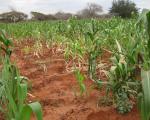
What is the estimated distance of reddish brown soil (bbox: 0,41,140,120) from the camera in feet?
8.70

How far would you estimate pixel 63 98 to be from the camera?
3137mm

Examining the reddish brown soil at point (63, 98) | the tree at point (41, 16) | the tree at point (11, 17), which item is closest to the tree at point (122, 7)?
the tree at point (41, 16)

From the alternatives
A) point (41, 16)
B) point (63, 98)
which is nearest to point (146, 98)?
point (63, 98)

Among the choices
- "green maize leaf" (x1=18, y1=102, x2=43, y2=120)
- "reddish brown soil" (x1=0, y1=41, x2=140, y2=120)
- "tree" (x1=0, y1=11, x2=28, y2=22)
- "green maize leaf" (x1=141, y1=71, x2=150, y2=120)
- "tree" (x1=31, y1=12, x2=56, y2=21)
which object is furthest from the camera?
"tree" (x1=0, y1=11, x2=28, y2=22)

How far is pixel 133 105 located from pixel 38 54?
3.46 m

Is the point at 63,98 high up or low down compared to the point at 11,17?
up

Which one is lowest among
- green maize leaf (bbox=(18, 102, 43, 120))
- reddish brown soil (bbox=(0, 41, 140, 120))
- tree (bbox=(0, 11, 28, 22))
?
tree (bbox=(0, 11, 28, 22))

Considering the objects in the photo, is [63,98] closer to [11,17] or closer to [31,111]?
[31,111]

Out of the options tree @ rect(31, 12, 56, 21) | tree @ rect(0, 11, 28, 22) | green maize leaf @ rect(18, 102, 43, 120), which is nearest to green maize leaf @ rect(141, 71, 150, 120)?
green maize leaf @ rect(18, 102, 43, 120)

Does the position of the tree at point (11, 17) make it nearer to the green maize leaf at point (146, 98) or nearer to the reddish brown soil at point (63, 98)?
the reddish brown soil at point (63, 98)

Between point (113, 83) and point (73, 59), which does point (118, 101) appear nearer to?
point (113, 83)

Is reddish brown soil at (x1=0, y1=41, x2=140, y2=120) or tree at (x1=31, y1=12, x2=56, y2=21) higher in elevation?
reddish brown soil at (x1=0, y1=41, x2=140, y2=120)

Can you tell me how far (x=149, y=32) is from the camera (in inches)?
83.1

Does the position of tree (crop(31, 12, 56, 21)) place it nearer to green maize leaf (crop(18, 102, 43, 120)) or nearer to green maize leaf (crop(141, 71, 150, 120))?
green maize leaf (crop(141, 71, 150, 120))
